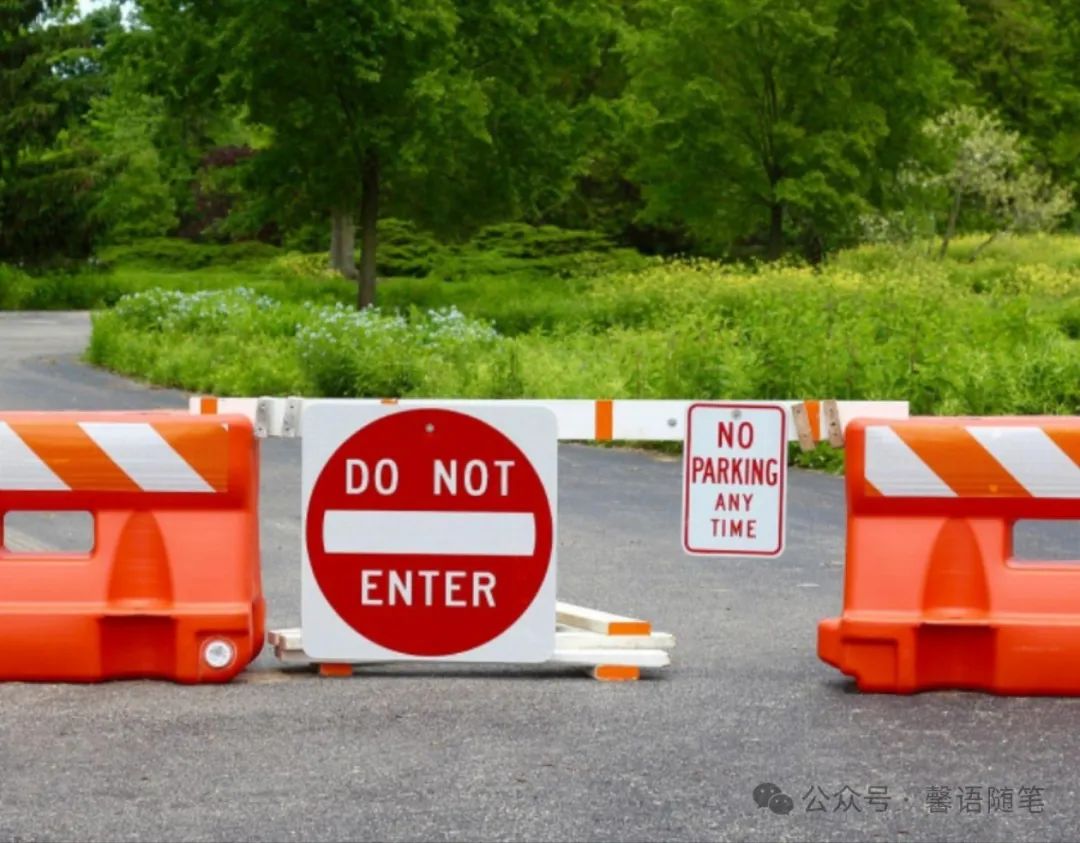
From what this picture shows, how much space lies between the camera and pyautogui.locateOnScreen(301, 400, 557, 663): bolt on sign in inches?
269

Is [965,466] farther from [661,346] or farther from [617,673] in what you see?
[661,346]

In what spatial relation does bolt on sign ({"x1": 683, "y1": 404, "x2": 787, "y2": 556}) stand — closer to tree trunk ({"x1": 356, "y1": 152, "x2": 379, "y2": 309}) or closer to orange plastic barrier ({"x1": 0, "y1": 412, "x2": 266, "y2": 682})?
orange plastic barrier ({"x1": 0, "y1": 412, "x2": 266, "y2": 682})

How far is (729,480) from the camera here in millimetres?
7043

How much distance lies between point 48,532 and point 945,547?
229 inches

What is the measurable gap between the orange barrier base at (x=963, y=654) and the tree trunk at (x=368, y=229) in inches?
1078

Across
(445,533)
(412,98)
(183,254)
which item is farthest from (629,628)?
(183,254)

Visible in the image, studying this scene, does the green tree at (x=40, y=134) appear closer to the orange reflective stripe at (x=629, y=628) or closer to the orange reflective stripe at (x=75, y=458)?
the orange reflective stripe at (x=75, y=458)

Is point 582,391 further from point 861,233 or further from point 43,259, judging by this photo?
point 43,259

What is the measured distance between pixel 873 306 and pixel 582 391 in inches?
135

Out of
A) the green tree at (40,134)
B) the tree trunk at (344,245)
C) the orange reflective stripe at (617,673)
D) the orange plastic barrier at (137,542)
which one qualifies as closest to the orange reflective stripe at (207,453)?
the orange plastic barrier at (137,542)

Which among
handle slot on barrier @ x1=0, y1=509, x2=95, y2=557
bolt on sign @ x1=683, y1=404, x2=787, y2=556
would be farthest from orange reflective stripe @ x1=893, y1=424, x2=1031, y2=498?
handle slot on barrier @ x1=0, y1=509, x2=95, y2=557

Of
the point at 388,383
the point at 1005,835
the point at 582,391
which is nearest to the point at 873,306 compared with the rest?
the point at 582,391

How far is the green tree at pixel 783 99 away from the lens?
43781mm

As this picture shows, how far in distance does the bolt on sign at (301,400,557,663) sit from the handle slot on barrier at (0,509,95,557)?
3.50 m
